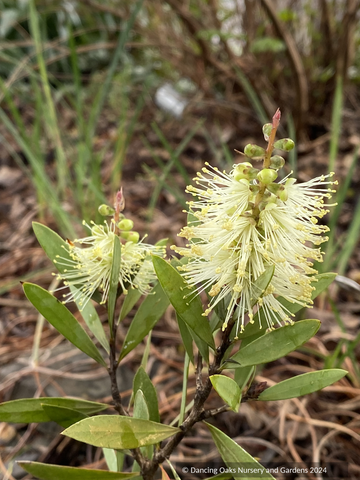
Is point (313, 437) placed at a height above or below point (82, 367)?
below

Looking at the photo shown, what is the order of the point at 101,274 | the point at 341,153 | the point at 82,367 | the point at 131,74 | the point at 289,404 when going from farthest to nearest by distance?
the point at 131,74 → the point at 341,153 → the point at 82,367 → the point at 289,404 → the point at 101,274

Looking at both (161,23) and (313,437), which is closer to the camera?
(313,437)

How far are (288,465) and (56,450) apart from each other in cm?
53

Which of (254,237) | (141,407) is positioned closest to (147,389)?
(141,407)

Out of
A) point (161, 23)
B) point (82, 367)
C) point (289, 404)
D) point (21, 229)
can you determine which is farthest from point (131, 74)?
point (289, 404)

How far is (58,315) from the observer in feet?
1.70

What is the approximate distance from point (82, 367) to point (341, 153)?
5.70ft

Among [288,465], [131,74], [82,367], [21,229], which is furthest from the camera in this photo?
[131,74]

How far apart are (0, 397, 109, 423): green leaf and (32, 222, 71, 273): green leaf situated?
18 cm

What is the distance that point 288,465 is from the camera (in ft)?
2.90

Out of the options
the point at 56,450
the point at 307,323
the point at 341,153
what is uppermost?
the point at 341,153

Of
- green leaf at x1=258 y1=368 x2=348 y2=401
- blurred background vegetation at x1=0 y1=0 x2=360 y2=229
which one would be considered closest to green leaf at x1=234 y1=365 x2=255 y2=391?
green leaf at x1=258 y1=368 x2=348 y2=401

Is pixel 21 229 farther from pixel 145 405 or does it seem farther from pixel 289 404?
pixel 145 405

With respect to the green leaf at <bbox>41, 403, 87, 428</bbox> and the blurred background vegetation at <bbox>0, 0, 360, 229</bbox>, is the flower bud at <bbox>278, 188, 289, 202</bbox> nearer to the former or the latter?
the green leaf at <bbox>41, 403, 87, 428</bbox>
